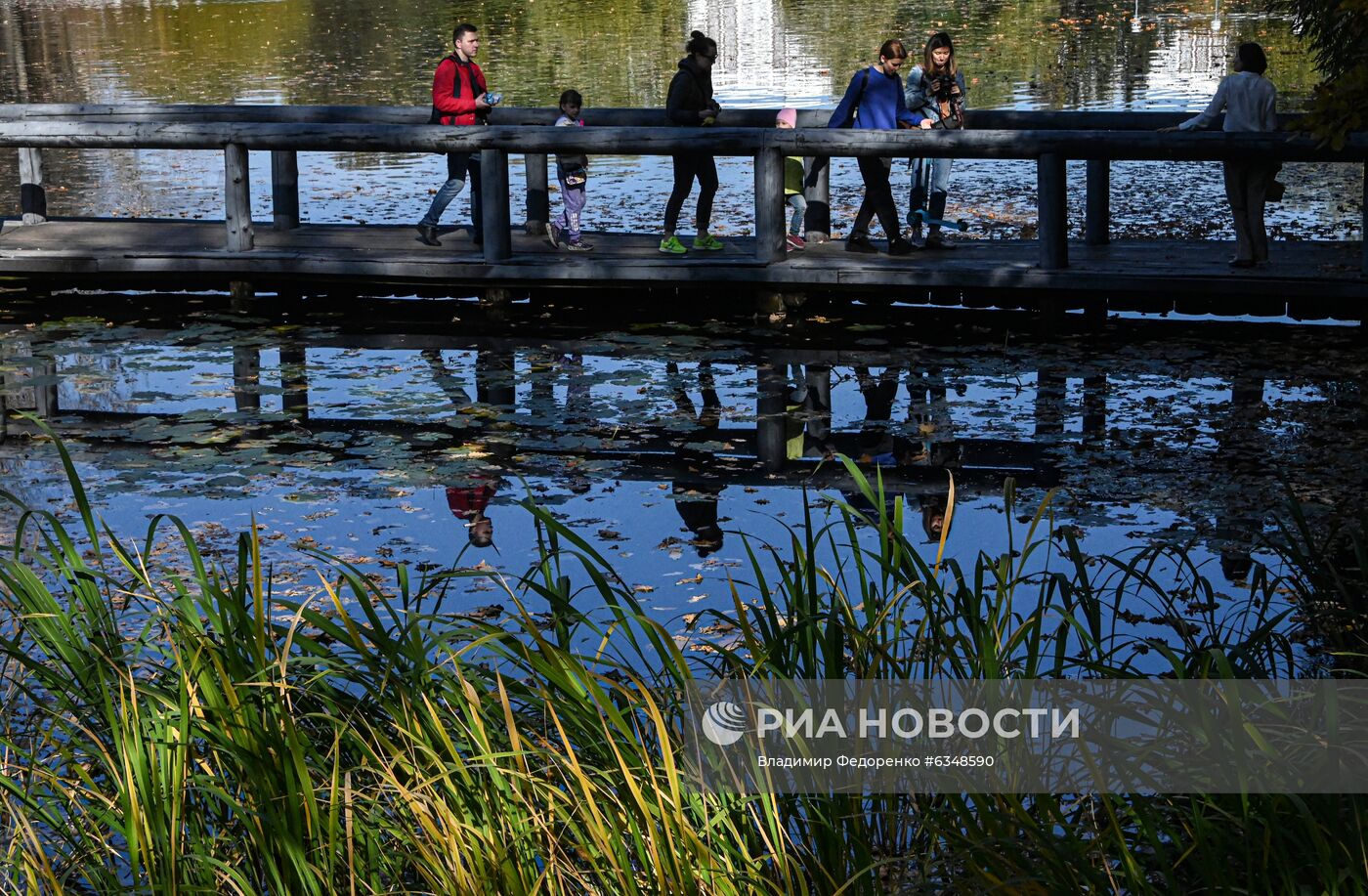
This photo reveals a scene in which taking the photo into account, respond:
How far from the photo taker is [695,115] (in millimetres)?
12523

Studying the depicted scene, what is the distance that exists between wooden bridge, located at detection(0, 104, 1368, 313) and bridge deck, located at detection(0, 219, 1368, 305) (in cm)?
1

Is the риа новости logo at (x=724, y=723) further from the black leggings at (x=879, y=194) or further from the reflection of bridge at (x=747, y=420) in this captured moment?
the black leggings at (x=879, y=194)

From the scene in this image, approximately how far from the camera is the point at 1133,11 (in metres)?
42.7

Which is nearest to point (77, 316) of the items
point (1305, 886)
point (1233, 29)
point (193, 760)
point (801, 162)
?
point (801, 162)

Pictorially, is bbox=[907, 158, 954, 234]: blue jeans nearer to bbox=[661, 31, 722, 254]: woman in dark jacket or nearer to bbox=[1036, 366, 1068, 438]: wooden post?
bbox=[661, 31, 722, 254]: woman in dark jacket

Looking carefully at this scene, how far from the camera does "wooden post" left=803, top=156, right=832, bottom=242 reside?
13.0m

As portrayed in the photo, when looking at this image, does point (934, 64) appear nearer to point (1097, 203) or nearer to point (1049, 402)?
point (1097, 203)

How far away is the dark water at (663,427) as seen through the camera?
7691mm

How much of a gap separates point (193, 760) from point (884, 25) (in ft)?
122

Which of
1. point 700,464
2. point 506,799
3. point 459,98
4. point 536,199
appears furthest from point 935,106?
point 506,799

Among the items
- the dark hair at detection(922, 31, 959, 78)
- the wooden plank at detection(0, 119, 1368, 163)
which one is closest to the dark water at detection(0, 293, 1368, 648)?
the wooden plank at detection(0, 119, 1368, 163)

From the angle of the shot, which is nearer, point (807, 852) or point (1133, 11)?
point (807, 852)

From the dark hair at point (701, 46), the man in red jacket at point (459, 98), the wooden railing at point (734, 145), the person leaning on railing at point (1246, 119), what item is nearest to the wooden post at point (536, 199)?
the wooden railing at point (734, 145)

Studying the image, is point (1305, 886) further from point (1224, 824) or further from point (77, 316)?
point (77, 316)
